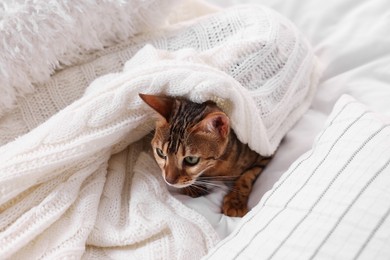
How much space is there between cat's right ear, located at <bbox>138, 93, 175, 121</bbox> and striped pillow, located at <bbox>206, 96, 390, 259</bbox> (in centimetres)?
29

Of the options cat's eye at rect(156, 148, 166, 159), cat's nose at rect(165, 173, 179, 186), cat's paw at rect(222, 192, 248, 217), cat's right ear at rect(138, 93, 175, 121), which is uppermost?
cat's right ear at rect(138, 93, 175, 121)

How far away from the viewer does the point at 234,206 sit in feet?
3.52

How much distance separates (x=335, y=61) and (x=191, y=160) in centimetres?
49

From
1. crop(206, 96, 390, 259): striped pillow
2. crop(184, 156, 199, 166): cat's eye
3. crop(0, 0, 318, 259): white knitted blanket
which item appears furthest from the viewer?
crop(184, 156, 199, 166): cat's eye

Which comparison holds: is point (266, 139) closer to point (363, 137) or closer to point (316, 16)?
point (363, 137)

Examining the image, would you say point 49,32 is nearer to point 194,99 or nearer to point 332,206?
point 194,99

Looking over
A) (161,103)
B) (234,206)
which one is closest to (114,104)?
(161,103)

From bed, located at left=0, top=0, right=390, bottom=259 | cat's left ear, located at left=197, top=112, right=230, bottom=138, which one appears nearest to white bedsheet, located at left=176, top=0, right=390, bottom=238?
bed, located at left=0, top=0, right=390, bottom=259

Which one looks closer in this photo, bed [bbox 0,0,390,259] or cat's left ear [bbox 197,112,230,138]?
bed [bbox 0,0,390,259]

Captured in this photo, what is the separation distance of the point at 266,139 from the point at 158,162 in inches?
9.5

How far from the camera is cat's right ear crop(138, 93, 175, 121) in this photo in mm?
972

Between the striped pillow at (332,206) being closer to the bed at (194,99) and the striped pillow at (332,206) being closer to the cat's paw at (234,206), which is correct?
the bed at (194,99)

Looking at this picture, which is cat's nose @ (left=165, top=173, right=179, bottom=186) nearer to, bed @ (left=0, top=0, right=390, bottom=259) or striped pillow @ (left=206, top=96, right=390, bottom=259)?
bed @ (left=0, top=0, right=390, bottom=259)

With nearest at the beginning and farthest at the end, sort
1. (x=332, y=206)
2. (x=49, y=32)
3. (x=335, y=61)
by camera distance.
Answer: (x=332, y=206) → (x=49, y=32) → (x=335, y=61)
